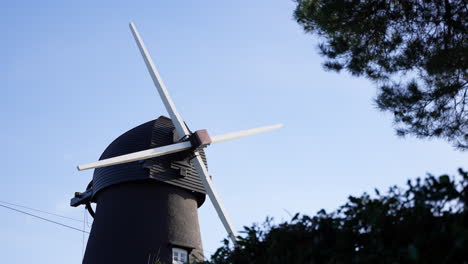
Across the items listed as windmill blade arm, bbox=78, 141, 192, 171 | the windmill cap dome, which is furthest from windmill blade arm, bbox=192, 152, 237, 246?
windmill blade arm, bbox=78, 141, 192, 171

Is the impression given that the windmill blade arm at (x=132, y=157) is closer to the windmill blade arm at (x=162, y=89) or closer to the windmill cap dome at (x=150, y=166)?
the windmill cap dome at (x=150, y=166)

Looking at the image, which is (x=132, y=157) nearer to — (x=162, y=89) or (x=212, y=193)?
(x=212, y=193)

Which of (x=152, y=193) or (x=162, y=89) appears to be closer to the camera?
(x=152, y=193)

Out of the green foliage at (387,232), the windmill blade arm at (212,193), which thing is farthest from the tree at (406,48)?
the windmill blade arm at (212,193)

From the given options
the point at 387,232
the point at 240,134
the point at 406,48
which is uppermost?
the point at 240,134

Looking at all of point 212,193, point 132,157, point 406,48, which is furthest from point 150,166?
point 406,48

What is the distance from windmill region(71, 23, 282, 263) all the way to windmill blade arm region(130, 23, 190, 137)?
5 centimetres

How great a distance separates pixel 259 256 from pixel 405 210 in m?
1.05

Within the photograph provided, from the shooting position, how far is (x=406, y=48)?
26.2ft

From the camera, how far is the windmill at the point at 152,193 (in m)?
14.1

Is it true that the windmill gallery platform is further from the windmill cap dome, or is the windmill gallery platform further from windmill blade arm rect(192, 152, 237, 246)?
windmill blade arm rect(192, 152, 237, 246)

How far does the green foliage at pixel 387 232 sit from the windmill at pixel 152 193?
34.9 feet

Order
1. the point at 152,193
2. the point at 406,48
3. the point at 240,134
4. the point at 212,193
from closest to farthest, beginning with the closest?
the point at 406,48 < the point at 152,193 < the point at 212,193 < the point at 240,134

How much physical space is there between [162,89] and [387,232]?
48.2 ft
